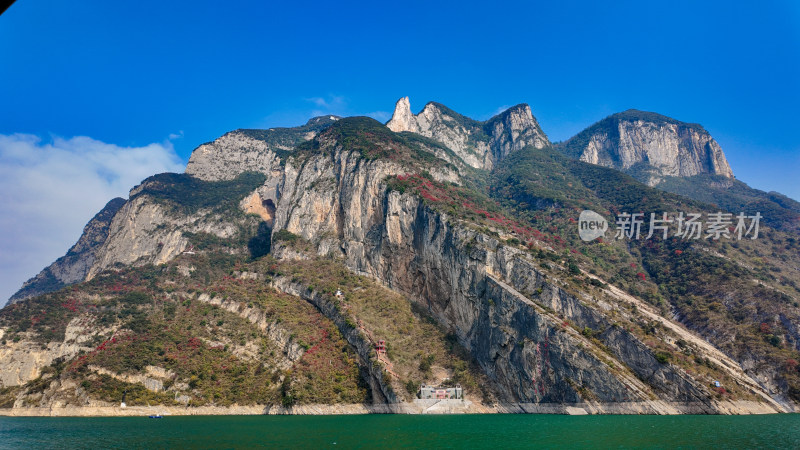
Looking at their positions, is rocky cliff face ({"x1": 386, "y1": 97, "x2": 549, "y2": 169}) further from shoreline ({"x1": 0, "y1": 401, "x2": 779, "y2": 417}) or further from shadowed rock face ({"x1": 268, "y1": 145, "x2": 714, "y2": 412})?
shoreline ({"x1": 0, "y1": 401, "x2": 779, "y2": 417})

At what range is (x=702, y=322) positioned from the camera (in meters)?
71.5

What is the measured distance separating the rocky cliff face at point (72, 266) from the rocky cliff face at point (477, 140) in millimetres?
112951

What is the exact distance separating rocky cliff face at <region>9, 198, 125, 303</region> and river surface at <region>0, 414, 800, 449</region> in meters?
118

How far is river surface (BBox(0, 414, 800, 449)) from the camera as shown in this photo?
34.5m

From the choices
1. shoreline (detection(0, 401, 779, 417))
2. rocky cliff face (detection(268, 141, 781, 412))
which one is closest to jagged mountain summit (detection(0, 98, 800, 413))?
rocky cliff face (detection(268, 141, 781, 412))

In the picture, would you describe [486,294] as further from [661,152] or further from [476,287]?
[661,152]

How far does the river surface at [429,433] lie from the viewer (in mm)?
34500

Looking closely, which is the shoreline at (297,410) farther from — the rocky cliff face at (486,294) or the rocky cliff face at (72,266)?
the rocky cliff face at (72,266)

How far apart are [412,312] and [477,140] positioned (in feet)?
437

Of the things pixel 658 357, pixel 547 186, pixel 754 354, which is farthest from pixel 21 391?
pixel 547 186

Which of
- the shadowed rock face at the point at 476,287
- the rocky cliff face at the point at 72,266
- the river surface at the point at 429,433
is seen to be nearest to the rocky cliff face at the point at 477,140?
the shadowed rock face at the point at 476,287

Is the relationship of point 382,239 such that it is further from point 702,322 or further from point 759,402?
point 759,402

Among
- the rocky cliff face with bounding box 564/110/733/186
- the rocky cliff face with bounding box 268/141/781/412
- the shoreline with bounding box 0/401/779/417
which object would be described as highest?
the rocky cliff face with bounding box 564/110/733/186

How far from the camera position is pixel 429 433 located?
4162cm
